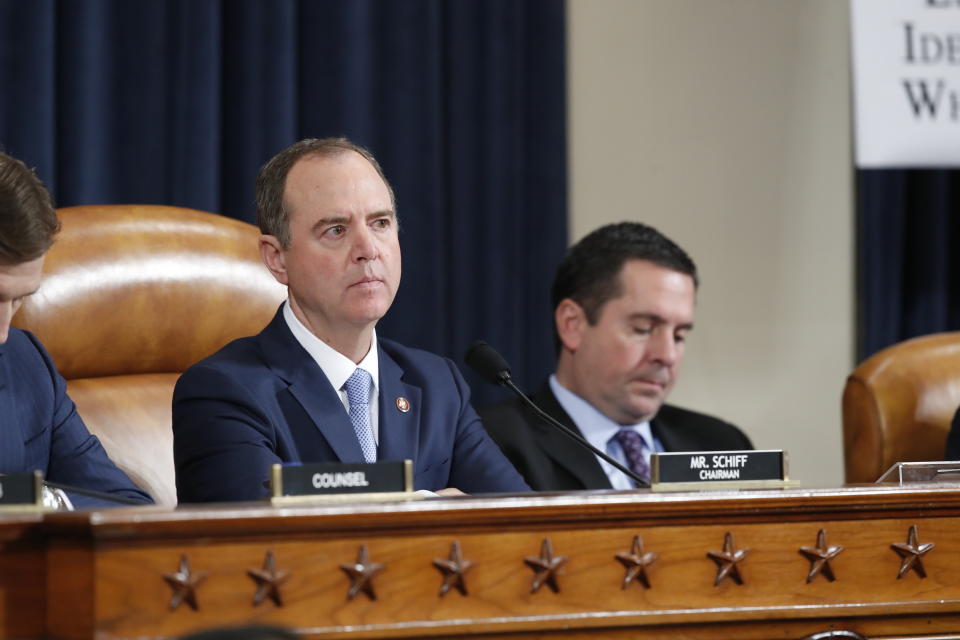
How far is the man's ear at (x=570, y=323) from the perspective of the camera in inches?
121

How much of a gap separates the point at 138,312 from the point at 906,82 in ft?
6.94

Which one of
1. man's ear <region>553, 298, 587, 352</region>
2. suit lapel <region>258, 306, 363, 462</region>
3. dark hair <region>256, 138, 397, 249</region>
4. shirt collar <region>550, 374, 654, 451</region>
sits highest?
dark hair <region>256, 138, 397, 249</region>

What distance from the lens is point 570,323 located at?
310 centimetres

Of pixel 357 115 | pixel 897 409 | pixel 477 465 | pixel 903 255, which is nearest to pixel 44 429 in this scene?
pixel 477 465

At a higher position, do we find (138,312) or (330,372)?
(138,312)

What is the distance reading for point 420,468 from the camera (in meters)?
2.03

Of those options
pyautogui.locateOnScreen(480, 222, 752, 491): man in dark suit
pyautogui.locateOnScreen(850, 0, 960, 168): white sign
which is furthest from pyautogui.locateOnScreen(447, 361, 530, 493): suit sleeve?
pyautogui.locateOnScreen(850, 0, 960, 168): white sign

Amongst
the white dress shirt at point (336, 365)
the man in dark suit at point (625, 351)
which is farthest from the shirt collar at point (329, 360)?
the man in dark suit at point (625, 351)

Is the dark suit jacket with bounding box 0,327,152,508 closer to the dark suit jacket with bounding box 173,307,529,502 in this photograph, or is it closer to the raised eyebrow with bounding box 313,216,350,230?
the dark suit jacket with bounding box 173,307,529,502

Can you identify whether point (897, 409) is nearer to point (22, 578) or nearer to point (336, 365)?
point (336, 365)

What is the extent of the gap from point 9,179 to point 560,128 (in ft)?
6.32

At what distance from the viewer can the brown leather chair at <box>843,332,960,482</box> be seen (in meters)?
2.70

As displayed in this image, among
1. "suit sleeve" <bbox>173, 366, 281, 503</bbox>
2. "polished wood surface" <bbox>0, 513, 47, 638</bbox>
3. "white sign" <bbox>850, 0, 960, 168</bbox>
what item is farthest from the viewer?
"white sign" <bbox>850, 0, 960, 168</bbox>

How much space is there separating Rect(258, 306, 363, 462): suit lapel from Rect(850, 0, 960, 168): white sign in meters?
1.91
